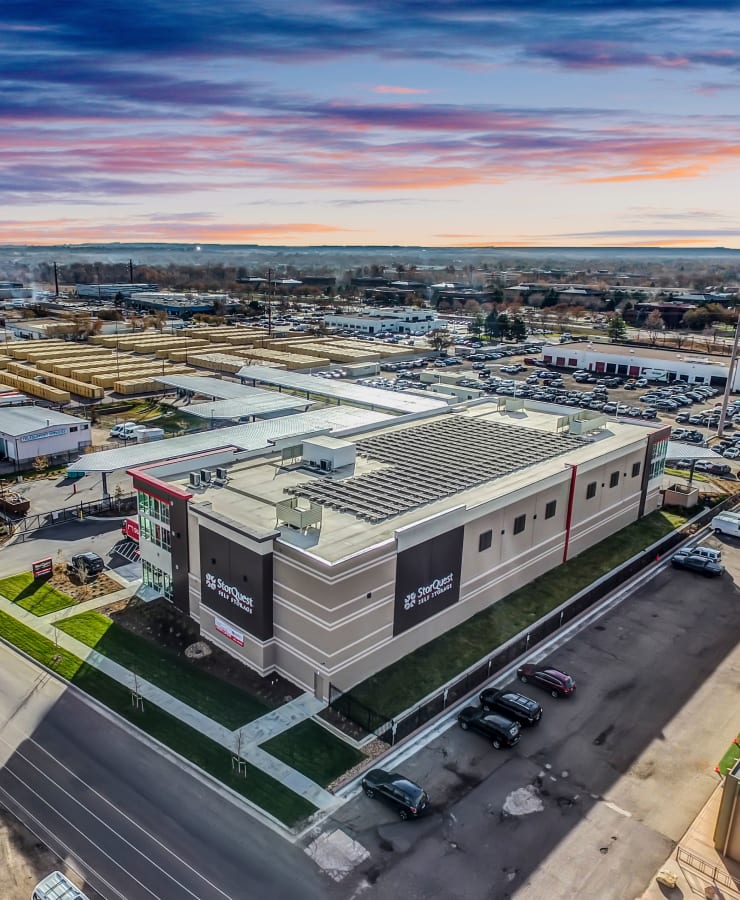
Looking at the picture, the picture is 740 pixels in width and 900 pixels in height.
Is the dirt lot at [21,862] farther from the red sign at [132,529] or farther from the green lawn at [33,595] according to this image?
the red sign at [132,529]

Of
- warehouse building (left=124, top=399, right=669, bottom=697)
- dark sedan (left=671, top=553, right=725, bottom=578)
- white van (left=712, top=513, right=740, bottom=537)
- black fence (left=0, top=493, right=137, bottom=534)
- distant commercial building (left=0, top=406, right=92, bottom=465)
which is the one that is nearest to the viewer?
warehouse building (left=124, top=399, right=669, bottom=697)

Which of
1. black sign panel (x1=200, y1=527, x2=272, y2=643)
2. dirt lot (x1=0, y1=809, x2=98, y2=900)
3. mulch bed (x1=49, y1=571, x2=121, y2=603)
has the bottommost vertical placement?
dirt lot (x1=0, y1=809, x2=98, y2=900)

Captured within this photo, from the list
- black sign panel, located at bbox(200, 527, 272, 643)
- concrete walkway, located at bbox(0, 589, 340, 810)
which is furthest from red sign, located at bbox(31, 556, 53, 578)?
black sign panel, located at bbox(200, 527, 272, 643)

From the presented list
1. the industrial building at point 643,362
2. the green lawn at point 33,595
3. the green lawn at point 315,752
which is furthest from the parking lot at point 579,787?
the industrial building at point 643,362

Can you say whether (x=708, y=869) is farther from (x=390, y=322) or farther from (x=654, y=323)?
(x=654, y=323)

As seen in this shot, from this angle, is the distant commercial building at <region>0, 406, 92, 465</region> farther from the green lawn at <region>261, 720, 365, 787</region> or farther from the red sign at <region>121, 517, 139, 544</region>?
the green lawn at <region>261, 720, 365, 787</region>

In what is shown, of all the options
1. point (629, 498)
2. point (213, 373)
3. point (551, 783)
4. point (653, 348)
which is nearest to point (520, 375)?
point (653, 348)

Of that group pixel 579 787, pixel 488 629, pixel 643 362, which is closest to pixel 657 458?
pixel 488 629
